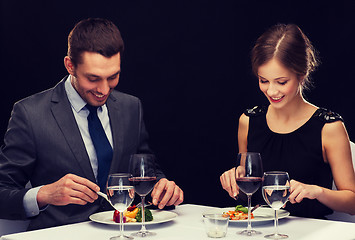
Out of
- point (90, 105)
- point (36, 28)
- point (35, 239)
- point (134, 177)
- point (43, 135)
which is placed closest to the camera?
point (35, 239)

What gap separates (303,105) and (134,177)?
1.17 m

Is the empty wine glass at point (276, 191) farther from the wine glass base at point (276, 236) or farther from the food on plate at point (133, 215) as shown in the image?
the food on plate at point (133, 215)

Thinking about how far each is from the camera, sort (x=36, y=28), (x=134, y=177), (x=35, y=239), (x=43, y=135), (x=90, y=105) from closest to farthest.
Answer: (x=35, y=239), (x=134, y=177), (x=43, y=135), (x=90, y=105), (x=36, y=28)

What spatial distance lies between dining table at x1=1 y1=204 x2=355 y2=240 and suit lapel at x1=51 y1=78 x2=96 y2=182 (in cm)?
50

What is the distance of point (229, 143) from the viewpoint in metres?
3.95

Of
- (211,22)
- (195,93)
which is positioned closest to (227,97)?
(195,93)

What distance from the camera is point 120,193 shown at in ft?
5.48

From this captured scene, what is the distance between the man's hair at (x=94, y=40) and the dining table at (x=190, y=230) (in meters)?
0.90

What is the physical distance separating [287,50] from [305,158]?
0.54 metres

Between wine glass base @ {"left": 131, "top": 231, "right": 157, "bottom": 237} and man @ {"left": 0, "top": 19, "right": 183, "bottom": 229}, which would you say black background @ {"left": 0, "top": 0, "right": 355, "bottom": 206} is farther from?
wine glass base @ {"left": 131, "top": 231, "right": 157, "bottom": 237}

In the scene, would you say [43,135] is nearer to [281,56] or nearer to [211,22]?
[281,56]

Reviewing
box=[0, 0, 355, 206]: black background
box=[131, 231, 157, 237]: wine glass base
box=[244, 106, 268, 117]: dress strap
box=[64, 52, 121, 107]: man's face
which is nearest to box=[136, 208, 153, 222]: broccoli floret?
box=[131, 231, 157, 237]: wine glass base

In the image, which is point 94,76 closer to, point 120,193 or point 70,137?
point 70,137

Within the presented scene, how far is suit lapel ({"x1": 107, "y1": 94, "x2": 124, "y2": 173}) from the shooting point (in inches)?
100
